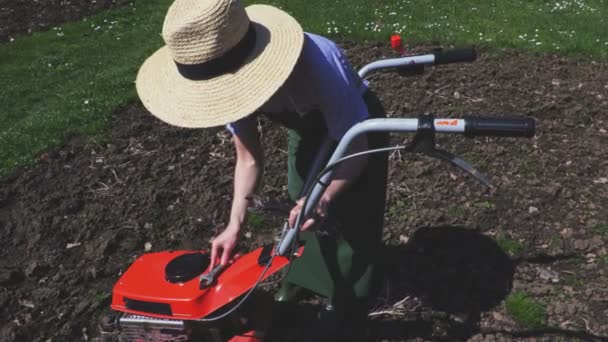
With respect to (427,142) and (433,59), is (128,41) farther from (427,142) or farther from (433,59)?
(427,142)

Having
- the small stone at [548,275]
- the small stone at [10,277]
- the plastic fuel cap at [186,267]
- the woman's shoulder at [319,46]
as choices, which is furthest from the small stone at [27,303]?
the small stone at [548,275]

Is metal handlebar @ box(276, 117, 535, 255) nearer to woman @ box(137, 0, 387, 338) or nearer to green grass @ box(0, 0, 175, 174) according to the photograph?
woman @ box(137, 0, 387, 338)

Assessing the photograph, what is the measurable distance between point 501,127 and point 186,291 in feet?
4.38

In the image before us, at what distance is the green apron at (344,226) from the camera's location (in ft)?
8.45

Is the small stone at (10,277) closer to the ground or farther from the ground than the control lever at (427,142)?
closer to the ground

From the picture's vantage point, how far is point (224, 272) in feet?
8.02

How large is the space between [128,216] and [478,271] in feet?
6.99

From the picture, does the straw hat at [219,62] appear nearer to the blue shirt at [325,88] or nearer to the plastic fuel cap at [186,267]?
the blue shirt at [325,88]

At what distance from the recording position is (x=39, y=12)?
8320mm

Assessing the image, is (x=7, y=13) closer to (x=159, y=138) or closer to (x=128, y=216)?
(x=159, y=138)

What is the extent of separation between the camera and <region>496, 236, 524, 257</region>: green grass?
11.0 ft

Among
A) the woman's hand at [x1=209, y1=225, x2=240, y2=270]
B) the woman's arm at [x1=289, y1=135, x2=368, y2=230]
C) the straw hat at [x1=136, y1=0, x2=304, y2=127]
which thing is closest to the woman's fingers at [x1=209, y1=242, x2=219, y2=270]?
the woman's hand at [x1=209, y1=225, x2=240, y2=270]

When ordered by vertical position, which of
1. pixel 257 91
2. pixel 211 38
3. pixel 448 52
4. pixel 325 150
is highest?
pixel 211 38

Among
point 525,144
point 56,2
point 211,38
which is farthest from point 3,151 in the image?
point 56,2
